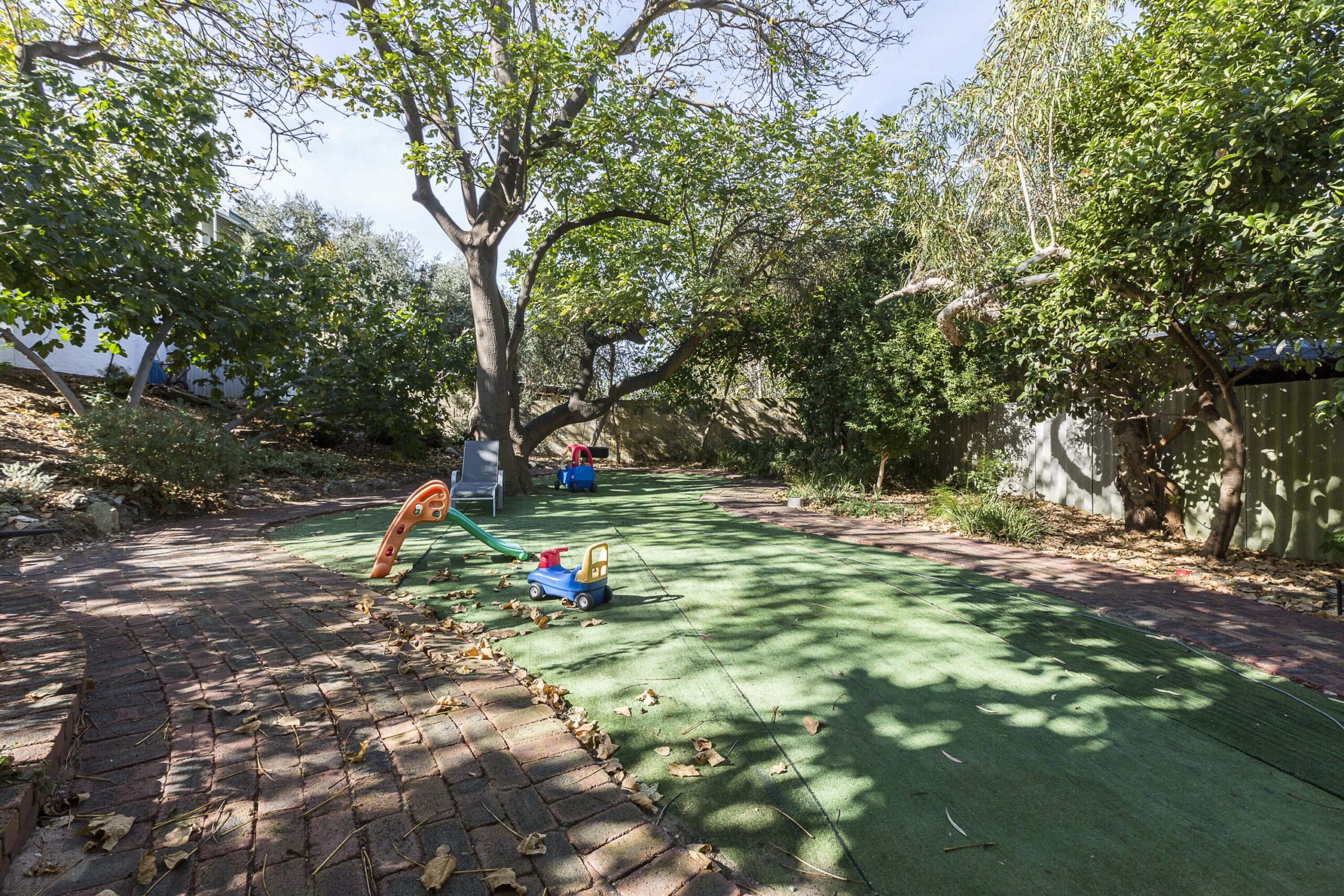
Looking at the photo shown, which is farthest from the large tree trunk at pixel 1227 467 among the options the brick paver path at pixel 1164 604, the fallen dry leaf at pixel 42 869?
the fallen dry leaf at pixel 42 869

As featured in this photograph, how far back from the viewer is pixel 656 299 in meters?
11.3

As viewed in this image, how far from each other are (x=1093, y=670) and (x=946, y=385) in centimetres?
675

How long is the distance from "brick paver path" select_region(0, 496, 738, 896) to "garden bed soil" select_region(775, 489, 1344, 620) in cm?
532

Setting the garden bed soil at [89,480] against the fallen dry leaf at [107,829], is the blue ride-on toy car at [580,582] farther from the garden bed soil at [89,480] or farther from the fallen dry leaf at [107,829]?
the garden bed soil at [89,480]

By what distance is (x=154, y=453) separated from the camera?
7.34m

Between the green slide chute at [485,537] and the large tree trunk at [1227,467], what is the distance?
20.9ft

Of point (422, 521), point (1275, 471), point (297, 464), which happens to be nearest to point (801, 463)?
point (1275, 471)

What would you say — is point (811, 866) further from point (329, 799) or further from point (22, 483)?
point (22, 483)

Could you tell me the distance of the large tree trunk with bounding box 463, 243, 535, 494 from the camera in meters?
10.4

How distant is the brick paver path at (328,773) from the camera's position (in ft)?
5.89

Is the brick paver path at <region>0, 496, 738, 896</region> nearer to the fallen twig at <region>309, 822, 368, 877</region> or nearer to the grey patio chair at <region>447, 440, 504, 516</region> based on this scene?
the fallen twig at <region>309, 822, 368, 877</region>

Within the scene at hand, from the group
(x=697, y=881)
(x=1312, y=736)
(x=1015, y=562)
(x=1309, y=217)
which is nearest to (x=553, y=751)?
(x=697, y=881)

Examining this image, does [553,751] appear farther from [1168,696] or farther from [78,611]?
[78,611]

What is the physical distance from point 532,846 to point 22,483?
25.2 feet
